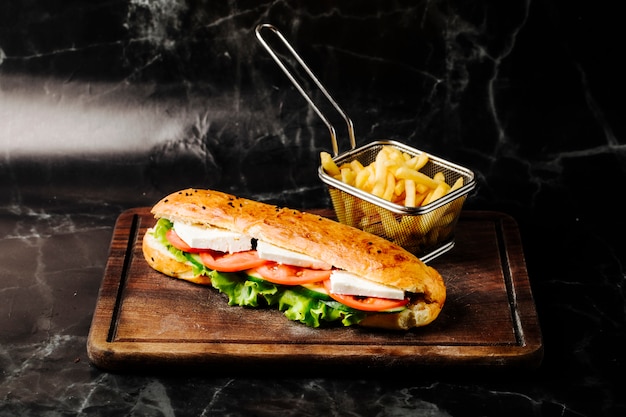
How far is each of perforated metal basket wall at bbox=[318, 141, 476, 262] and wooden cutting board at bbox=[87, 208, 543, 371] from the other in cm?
16

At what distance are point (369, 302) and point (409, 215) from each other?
61 cm

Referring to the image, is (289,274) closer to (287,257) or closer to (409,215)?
(287,257)

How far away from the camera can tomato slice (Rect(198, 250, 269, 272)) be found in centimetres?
501

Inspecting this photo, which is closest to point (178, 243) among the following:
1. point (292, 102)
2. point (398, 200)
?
point (398, 200)

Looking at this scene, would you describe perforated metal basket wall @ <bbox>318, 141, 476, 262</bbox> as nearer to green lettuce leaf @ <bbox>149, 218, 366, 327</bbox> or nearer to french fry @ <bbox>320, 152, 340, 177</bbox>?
french fry @ <bbox>320, 152, 340, 177</bbox>

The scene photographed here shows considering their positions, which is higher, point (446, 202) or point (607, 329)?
point (446, 202)

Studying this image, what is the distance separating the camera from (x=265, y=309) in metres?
5.04

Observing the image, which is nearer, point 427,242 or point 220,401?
point 220,401

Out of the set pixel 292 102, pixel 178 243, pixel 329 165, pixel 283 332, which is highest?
pixel 329 165

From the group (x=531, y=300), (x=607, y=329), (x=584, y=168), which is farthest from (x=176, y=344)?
(x=584, y=168)

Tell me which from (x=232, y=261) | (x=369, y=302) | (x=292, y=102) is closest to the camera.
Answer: (x=369, y=302)

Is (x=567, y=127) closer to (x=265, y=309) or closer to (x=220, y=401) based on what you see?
(x=265, y=309)

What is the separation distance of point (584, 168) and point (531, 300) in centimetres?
177

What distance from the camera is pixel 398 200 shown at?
17.6 feet
